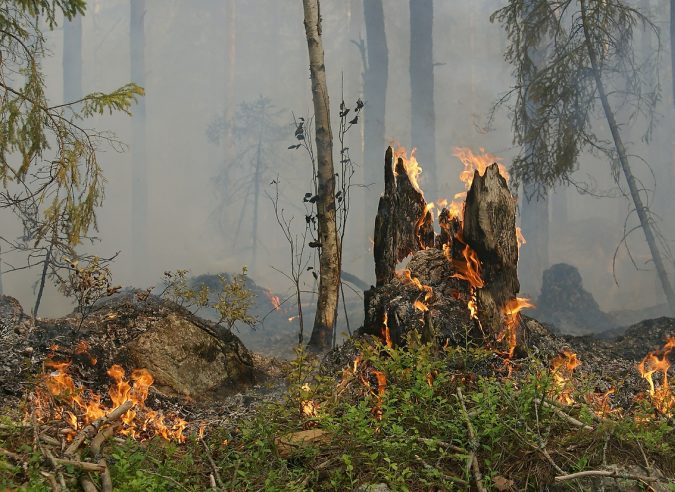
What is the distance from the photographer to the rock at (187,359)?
541 cm

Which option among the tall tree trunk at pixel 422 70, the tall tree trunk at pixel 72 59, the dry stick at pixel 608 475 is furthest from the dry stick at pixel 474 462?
the tall tree trunk at pixel 72 59

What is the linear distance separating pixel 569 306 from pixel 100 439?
12.7 metres

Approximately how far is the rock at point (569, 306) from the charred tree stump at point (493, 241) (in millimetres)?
9225

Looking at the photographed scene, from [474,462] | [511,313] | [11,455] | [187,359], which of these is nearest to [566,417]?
[474,462]

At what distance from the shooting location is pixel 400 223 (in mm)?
5941

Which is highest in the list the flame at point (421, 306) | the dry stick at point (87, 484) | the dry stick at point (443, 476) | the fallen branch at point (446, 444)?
the flame at point (421, 306)

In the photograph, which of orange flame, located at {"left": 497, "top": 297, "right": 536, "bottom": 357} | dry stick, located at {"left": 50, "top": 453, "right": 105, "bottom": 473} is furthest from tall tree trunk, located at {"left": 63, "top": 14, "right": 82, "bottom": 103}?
dry stick, located at {"left": 50, "top": 453, "right": 105, "bottom": 473}

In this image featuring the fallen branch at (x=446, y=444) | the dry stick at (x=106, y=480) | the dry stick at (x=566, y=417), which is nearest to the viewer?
the dry stick at (x=106, y=480)

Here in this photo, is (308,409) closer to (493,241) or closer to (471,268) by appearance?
(471,268)

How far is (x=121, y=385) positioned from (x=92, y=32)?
17.5m

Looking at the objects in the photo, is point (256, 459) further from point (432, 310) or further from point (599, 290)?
point (599, 290)

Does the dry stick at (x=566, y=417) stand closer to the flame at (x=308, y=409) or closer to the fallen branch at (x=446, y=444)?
the fallen branch at (x=446, y=444)

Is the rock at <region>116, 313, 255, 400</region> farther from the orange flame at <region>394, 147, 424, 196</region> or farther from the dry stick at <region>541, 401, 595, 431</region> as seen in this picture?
the dry stick at <region>541, 401, 595, 431</region>

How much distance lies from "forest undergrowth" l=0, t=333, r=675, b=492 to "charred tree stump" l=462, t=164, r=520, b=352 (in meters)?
1.48
